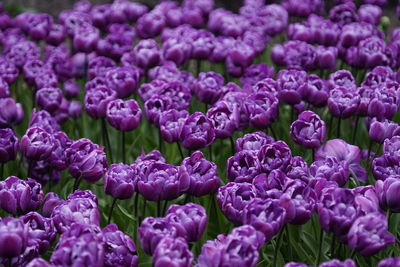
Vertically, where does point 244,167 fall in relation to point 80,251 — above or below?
below

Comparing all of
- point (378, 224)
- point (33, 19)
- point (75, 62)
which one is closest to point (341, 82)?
point (378, 224)

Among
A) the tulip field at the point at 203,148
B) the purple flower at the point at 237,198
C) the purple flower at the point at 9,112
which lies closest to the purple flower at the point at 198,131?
the tulip field at the point at 203,148

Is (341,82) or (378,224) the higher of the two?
(378,224)

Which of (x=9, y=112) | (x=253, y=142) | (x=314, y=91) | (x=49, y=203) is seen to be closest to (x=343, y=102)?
(x=314, y=91)

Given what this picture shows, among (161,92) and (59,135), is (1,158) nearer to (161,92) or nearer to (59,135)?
(59,135)

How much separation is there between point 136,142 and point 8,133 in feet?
3.42

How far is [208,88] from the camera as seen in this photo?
3273 millimetres

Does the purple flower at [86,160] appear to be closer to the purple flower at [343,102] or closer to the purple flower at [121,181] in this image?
the purple flower at [121,181]

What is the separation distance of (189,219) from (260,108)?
0.95 m

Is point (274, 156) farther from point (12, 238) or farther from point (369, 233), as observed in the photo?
point (12, 238)

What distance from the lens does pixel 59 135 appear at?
2.76 m

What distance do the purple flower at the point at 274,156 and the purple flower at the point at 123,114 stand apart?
2.44 ft

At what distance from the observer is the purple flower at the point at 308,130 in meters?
2.62

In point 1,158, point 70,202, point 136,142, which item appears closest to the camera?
point 70,202
